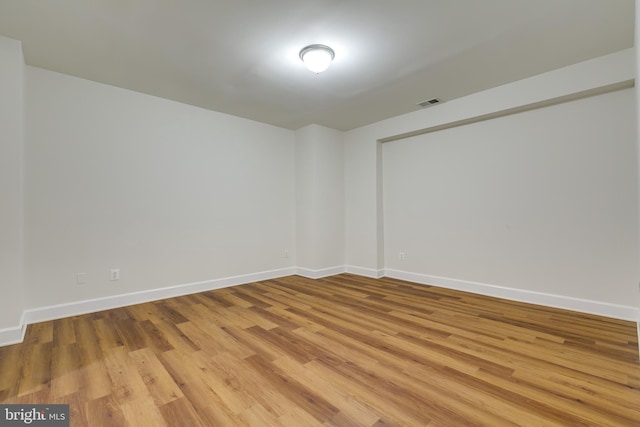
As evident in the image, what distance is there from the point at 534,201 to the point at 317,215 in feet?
9.55

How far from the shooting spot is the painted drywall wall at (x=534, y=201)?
111 inches

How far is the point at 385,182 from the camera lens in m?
4.84

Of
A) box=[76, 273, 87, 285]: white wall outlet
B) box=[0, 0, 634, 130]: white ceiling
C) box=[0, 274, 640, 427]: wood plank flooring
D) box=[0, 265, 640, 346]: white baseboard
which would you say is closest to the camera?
box=[0, 274, 640, 427]: wood plank flooring

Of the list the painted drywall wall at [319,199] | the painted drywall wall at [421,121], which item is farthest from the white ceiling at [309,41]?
the painted drywall wall at [319,199]

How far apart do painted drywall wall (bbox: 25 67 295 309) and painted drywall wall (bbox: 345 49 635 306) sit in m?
1.43

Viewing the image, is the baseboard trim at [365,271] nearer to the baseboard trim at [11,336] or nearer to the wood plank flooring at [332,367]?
the wood plank flooring at [332,367]

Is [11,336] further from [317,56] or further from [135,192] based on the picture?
[317,56]

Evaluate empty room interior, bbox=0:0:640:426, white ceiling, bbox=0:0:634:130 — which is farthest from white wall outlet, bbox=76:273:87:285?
white ceiling, bbox=0:0:634:130

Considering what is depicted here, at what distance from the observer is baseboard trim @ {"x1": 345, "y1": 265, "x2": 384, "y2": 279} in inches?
185

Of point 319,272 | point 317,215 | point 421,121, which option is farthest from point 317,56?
point 319,272

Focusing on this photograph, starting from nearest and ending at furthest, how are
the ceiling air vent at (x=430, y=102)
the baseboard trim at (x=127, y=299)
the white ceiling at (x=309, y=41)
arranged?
the white ceiling at (x=309, y=41), the baseboard trim at (x=127, y=299), the ceiling air vent at (x=430, y=102)

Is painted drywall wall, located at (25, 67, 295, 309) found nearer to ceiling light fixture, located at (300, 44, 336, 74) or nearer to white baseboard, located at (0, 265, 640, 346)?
white baseboard, located at (0, 265, 640, 346)

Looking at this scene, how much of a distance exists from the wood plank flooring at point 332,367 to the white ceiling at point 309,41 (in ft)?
8.25

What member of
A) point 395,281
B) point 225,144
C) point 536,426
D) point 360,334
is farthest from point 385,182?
point 536,426
